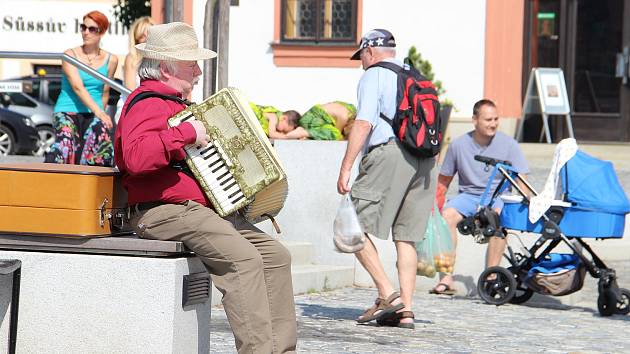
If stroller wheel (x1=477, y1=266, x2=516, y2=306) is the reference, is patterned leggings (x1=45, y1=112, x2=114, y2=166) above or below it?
above

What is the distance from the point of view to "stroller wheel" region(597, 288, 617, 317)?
9797 millimetres

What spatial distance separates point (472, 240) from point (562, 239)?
1233 mm

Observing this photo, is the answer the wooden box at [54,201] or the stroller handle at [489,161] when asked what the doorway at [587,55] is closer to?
the stroller handle at [489,161]

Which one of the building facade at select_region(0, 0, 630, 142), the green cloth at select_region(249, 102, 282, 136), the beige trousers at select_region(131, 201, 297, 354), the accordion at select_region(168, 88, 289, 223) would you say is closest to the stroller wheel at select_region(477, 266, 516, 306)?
the green cloth at select_region(249, 102, 282, 136)

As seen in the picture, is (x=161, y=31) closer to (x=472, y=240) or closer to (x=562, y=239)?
(x=562, y=239)

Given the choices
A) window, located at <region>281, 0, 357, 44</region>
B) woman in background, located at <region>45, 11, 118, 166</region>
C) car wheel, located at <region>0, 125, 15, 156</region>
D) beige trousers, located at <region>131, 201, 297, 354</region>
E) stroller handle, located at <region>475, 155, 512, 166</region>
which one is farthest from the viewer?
car wheel, located at <region>0, 125, 15, 156</region>

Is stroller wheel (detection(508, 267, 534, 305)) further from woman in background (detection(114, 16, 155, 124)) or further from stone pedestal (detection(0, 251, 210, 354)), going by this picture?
stone pedestal (detection(0, 251, 210, 354))

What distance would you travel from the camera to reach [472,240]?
11023 mm

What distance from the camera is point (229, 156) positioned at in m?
5.95

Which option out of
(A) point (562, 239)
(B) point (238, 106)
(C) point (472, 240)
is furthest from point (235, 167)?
(C) point (472, 240)

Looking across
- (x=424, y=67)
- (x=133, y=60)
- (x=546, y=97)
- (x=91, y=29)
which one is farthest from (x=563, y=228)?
(x=546, y=97)

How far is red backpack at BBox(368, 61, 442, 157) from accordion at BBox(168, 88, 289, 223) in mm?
2636

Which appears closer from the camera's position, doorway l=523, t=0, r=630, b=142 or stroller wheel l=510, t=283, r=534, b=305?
stroller wheel l=510, t=283, r=534, b=305

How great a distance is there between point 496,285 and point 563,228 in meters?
0.67
